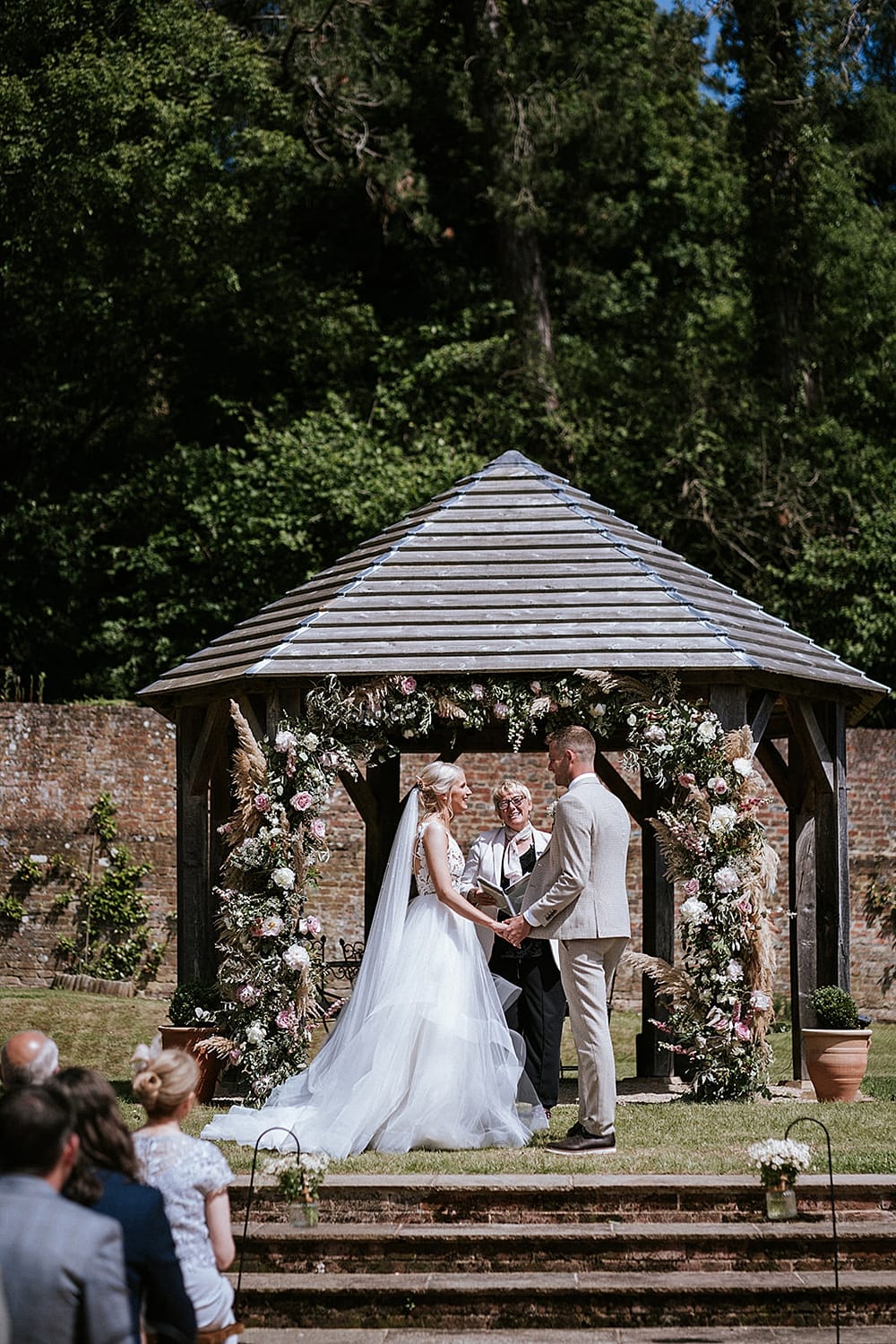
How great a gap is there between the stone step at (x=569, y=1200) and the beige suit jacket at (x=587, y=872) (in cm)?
125

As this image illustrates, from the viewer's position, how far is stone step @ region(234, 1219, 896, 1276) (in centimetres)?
625

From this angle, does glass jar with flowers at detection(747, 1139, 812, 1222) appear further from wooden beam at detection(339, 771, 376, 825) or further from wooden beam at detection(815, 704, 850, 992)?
wooden beam at detection(339, 771, 376, 825)

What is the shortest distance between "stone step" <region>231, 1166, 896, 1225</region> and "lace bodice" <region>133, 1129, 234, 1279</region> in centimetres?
242

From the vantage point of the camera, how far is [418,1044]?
813 centimetres

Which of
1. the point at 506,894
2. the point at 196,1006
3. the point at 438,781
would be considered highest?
the point at 438,781

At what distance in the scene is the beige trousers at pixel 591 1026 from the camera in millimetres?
7402

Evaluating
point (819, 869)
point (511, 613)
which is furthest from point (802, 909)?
point (511, 613)

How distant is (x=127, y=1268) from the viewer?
12.0 ft

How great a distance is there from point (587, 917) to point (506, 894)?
203 cm

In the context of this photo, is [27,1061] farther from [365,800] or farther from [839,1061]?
[365,800]

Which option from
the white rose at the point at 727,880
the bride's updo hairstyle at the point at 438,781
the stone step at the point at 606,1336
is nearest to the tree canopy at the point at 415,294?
the white rose at the point at 727,880

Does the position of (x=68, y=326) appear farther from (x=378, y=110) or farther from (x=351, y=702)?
(x=351, y=702)

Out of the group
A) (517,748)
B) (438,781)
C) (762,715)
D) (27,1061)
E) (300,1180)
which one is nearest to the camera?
(27,1061)

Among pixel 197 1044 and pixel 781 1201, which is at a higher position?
pixel 197 1044
